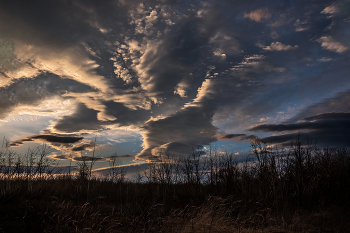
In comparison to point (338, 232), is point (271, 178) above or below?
above

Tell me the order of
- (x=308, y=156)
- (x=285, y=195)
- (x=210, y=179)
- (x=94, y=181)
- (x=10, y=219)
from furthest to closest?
(x=94, y=181)
(x=210, y=179)
(x=308, y=156)
(x=285, y=195)
(x=10, y=219)

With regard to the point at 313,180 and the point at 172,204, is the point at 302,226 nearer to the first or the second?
the point at 313,180

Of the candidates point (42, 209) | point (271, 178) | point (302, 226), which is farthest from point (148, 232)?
point (271, 178)

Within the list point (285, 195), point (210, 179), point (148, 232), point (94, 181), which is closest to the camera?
point (148, 232)

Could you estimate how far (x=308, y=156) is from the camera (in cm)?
1673

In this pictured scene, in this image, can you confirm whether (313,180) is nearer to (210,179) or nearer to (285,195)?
(285,195)

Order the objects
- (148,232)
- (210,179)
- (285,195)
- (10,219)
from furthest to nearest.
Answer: (210,179)
(285,195)
(148,232)
(10,219)

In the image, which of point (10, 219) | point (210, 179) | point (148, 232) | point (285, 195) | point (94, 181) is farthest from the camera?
point (94, 181)

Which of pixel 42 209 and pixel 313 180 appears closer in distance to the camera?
pixel 42 209

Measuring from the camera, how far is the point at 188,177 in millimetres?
18031

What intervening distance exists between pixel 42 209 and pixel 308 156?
18.4 metres

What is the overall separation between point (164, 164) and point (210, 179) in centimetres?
413

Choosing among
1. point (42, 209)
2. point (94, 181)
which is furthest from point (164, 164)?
point (42, 209)

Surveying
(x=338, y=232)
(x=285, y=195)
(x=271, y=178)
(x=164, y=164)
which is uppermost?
(x=164, y=164)
